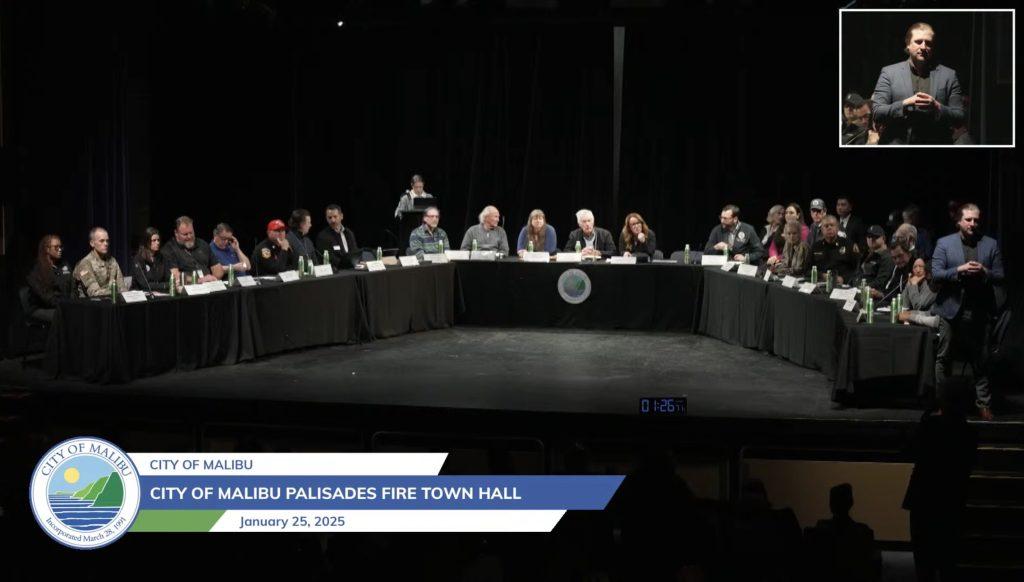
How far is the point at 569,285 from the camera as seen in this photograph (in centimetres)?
1115

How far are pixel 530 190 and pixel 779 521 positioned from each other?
33.3ft

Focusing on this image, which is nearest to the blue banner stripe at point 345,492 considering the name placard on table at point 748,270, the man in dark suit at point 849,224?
the name placard on table at point 748,270

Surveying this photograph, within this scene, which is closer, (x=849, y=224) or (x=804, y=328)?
(x=804, y=328)

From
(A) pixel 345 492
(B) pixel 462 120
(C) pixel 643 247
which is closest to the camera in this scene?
(A) pixel 345 492

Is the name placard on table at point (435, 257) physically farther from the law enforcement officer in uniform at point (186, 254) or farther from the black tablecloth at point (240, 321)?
the law enforcement officer in uniform at point (186, 254)

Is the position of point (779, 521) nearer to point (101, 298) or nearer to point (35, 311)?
point (101, 298)

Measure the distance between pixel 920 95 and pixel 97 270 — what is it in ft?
25.0

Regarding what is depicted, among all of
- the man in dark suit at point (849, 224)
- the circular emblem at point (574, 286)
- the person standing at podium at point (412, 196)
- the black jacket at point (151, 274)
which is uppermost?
the person standing at podium at point (412, 196)

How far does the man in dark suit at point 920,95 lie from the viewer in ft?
35.3

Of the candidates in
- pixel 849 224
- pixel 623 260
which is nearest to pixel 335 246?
pixel 623 260

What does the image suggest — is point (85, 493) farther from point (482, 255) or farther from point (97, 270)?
point (482, 255)

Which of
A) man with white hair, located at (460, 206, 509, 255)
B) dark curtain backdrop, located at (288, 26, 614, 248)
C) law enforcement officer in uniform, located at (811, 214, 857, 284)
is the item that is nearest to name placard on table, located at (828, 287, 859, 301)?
law enforcement officer in uniform, located at (811, 214, 857, 284)

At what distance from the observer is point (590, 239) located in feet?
37.5

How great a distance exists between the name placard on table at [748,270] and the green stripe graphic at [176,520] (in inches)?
246
